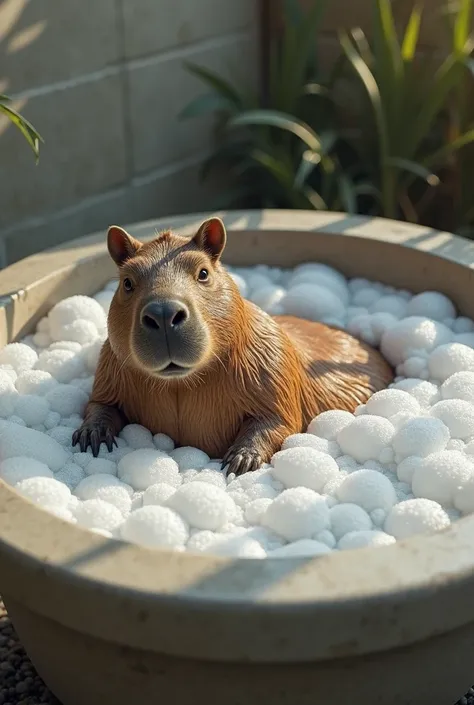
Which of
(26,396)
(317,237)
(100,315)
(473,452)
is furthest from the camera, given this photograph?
(317,237)

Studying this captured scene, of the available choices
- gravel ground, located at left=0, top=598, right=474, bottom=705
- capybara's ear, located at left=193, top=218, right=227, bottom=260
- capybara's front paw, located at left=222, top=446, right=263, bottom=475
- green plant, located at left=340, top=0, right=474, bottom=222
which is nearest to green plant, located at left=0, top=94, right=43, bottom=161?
capybara's ear, located at left=193, top=218, right=227, bottom=260

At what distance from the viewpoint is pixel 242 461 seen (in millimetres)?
2176

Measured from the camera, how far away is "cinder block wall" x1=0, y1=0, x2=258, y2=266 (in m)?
3.57

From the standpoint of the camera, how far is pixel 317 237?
122 inches

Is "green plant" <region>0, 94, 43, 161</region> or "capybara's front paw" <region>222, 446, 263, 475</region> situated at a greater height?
"green plant" <region>0, 94, 43, 161</region>

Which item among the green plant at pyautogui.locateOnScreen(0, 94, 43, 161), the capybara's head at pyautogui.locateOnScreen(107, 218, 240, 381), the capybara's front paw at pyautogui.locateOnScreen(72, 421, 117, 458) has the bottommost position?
the capybara's front paw at pyautogui.locateOnScreen(72, 421, 117, 458)

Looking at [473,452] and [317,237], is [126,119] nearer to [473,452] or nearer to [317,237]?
[317,237]

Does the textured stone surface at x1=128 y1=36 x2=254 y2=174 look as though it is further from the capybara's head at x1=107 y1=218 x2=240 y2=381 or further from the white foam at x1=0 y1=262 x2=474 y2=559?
the capybara's head at x1=107 y1=218 x2=240 y2=381

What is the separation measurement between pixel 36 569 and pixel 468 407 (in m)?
1.15

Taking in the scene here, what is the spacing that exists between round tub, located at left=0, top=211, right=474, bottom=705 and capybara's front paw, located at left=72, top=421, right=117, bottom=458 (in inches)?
15.7

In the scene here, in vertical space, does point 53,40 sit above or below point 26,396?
above

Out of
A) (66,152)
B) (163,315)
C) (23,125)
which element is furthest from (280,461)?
(66,152)

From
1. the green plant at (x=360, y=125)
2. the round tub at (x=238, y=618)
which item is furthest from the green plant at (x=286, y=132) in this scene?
the round tub at (x=238, y=618)

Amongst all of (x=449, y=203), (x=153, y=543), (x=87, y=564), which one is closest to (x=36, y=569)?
(x=87, y=564)
